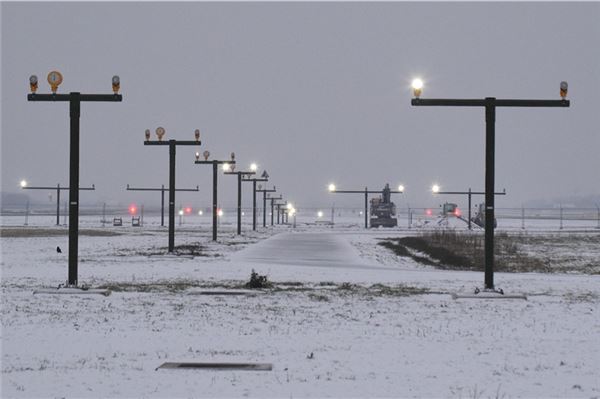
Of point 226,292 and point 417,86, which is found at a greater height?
point 417,86

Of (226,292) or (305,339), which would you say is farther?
(226,292)

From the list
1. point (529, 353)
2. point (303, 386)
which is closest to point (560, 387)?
point (529, 353)

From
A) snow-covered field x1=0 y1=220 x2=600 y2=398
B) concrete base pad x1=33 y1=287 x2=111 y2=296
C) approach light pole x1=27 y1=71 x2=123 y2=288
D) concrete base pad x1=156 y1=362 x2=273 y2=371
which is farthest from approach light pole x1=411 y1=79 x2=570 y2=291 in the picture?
concrete base pad x1=156 y1=362 x2=273 y2=371

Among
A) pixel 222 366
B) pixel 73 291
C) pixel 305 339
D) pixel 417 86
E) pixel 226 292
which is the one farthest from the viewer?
pixel 417 86

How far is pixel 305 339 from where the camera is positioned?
9164mm

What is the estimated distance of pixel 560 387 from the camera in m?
6.77

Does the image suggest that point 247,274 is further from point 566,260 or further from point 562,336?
point 566,260

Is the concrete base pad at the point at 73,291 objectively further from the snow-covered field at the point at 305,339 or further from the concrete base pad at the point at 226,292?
the concrete base pad at the point at 226,292

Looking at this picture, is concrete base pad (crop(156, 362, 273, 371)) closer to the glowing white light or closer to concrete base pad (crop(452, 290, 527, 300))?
concrete base pad (crop(452, 290, 527, 300))

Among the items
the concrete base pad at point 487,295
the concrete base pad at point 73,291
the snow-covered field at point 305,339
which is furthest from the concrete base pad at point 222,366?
the concrete base pad at point 487,295

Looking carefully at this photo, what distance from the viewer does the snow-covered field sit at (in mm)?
6773

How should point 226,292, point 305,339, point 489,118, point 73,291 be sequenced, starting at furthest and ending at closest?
point 489,118 → point 226,292 → point 73,291 → point 305,339

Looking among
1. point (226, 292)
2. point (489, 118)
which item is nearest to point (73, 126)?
point (226, 292)

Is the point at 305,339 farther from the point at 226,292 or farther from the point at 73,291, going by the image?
the point at 73,291
